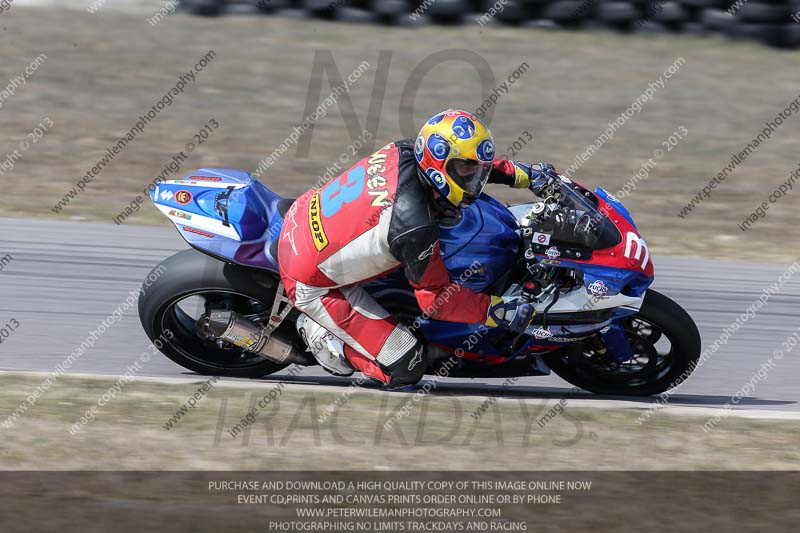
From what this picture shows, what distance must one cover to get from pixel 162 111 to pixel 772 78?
770 centimetres

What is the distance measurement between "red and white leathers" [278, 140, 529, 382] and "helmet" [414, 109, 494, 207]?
13cm

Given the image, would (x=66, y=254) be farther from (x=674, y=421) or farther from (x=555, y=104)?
(x=555, y=104)

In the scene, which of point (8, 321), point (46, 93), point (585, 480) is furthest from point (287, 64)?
point (585, 480)

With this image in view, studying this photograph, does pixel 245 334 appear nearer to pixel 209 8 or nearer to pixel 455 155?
pixel 455 155

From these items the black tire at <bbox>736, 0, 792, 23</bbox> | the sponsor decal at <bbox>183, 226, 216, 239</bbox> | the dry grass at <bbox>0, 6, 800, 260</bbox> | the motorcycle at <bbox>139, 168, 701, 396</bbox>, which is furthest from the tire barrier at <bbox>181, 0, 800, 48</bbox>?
the sponsor decal at <bbox>183, 226, 216, 239</bbox>

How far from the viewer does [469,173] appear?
15.7 ft

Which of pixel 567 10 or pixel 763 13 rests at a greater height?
pixel 763 13

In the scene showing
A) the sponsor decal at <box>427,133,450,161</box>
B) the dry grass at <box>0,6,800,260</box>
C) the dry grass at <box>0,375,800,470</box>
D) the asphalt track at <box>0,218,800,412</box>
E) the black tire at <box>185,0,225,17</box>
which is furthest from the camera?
the black tire at <box>185,0,225,17</box>

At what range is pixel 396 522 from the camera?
407 centimetres

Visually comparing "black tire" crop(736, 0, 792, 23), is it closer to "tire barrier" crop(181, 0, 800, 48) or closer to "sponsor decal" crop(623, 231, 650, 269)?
"tire barrier" crop(181, 0, 800, 48)

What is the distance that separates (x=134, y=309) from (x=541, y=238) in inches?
117

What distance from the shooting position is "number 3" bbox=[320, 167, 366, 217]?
5.01m

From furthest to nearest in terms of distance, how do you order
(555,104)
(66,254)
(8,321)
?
1. (555,104)
2. (66,254)
3. (8,321)

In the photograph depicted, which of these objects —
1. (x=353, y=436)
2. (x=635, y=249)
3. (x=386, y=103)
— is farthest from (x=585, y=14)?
(x=353, y=436)
